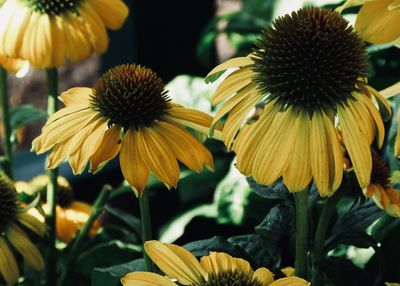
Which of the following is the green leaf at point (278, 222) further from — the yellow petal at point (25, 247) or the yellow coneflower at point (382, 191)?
the yellow petal at point (25, 247)

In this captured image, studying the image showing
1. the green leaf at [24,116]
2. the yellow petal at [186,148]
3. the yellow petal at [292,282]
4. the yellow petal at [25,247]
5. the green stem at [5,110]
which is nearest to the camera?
the yellow petal at [292,282]

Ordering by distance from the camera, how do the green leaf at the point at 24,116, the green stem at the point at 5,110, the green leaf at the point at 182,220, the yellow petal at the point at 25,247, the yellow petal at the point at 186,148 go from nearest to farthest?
the yellow petal at the point at 186,148
the yellow petal at the point at 25,247
the green stem at the point at 5,110
the green leaf at the point at 24,116
the green leaf at the point at 182,220

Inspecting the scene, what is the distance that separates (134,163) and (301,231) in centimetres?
14

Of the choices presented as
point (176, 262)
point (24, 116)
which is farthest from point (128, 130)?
point (24, 116)

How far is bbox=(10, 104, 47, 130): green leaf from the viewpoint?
3.32 ft

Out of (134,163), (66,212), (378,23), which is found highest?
(378,23)

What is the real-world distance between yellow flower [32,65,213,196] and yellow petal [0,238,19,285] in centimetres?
14

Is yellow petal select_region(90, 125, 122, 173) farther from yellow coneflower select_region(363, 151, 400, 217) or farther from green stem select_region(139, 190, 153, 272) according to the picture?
yellow coneflower select_region(363, 151, 400, 217)

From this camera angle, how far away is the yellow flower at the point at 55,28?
2.69 ft

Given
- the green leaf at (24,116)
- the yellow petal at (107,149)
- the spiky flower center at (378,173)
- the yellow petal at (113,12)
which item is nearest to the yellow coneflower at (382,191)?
the spiky flower center at (378,173)

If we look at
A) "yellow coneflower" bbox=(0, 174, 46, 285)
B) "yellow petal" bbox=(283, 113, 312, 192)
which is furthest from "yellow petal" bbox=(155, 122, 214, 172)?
"yellow coneflower" bbox=(0, 174, 46, 285)

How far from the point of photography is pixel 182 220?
1230mm

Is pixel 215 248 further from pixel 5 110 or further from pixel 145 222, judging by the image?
pixel 5 110

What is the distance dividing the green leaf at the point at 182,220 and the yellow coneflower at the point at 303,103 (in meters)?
0.55
